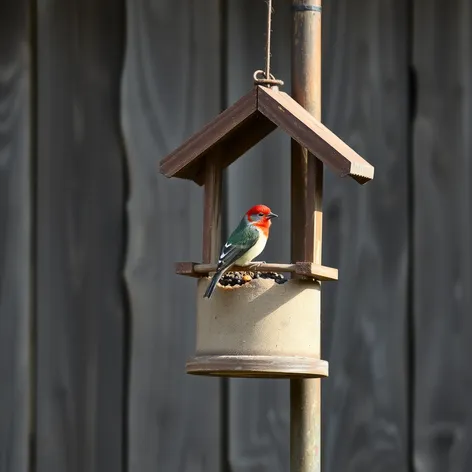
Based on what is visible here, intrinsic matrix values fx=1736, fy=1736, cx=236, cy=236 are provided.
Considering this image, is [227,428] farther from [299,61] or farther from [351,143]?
[299,61]

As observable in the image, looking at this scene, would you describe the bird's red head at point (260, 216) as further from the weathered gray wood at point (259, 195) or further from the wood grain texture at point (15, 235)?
the wood grain texture at point (15, 235)

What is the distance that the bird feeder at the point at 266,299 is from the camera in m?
3.66

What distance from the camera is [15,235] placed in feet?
14.0

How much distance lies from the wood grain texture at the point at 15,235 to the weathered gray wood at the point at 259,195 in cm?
50

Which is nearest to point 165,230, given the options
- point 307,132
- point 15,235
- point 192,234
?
point 192,234

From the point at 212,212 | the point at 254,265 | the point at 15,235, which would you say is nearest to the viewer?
the point at 254,265

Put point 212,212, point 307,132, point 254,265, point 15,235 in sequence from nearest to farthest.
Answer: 1. point 307,132
2. point 254,265
3. point 212,212
4. point 15,235

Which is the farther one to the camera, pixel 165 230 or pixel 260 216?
pixel 165 230

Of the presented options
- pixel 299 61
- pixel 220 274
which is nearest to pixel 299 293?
pixel 220 274

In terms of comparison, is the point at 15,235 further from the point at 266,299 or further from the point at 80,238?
the point at 266,299

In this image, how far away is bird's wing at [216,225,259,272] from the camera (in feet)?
12.4

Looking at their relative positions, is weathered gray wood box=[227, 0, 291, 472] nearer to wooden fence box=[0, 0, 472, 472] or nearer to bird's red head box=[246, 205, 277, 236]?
wooden fence box=[0, 0, 472, 472]

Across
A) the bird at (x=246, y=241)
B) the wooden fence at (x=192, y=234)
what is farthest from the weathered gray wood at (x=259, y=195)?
the bird at (x=246, y=241)

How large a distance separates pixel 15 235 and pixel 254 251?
687 mm
